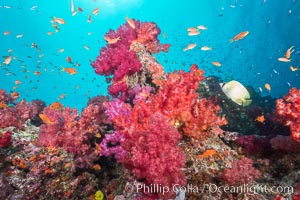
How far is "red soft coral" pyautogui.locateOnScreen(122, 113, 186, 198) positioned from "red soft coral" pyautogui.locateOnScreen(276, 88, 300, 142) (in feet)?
9.08

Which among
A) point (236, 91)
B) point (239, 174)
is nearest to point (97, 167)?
point (239, 174)

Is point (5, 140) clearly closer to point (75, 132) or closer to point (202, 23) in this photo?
point (75, 132)

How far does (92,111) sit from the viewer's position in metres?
6.37

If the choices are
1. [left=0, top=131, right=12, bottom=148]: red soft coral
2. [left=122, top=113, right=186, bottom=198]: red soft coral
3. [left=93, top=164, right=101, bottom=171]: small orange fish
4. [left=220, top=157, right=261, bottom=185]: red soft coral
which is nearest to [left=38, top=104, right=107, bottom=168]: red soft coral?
[left=93, top=164, right=101, bottom=171]: small orange fish

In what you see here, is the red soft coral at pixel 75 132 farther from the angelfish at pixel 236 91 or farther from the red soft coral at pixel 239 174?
the angelfish at pixel 236 91

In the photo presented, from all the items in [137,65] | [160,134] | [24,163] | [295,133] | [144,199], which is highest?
[137,65]

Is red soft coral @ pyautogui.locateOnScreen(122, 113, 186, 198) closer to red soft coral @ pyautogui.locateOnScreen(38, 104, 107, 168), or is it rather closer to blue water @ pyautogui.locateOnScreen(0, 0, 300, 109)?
red soft coral @ pyautogui.locateOnScreen(38, 104, 107, 168)

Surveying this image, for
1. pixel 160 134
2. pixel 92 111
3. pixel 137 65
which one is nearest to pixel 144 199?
pixel 160 134

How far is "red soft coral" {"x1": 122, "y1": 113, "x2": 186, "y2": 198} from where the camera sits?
11.5 ft

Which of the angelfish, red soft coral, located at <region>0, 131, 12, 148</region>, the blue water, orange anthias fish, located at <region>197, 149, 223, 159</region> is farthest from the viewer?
the blue water

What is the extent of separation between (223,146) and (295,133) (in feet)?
5.04

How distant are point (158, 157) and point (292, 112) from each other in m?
3.35

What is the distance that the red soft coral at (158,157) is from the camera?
351 centimetres

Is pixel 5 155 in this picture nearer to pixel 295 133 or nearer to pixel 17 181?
pixel 17 181
